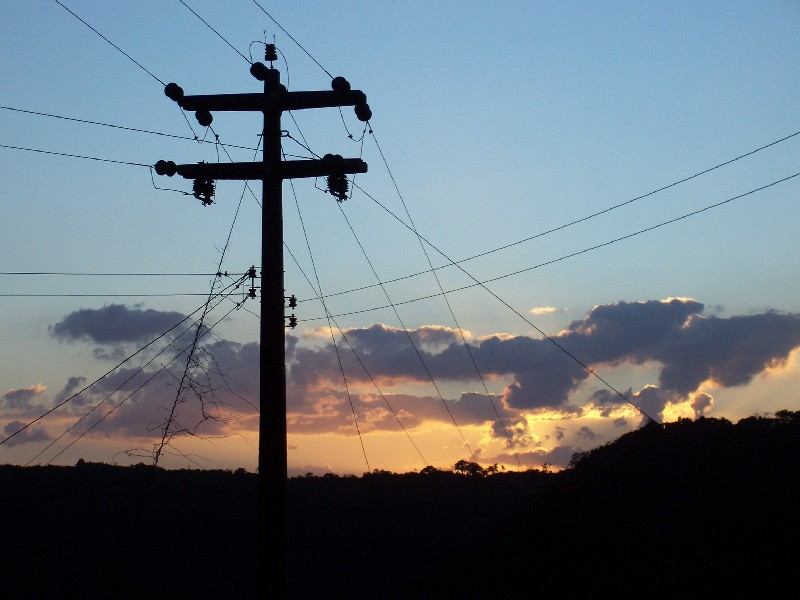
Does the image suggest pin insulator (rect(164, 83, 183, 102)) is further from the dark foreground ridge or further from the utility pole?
the dark foreground ridge

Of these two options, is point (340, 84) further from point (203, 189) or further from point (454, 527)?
point (454, 527)

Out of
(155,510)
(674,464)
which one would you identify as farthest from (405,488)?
(674,464)

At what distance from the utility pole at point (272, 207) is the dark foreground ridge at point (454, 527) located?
4.76 m

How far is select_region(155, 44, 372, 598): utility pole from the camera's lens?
1332 centimetres

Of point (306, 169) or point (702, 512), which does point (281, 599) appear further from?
point (702, 512)

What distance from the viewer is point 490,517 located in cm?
6456

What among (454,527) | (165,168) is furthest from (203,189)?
(454,527)

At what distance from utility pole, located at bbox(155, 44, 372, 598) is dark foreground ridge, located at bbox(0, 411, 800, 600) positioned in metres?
4.76

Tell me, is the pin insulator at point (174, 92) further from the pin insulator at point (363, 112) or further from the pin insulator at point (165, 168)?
the pin insulator at point (363, 112)

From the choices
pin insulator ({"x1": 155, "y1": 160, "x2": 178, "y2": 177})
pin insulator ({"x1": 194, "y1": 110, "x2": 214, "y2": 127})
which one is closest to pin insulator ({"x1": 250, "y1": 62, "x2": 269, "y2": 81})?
pin insulator ({"x1": 194, "y1": 110, "x2": 214, "y2": 127})

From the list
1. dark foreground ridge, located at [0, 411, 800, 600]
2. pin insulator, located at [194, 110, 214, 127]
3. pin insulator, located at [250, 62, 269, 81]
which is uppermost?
pin insulator, located at [250, 62, 269, 81]

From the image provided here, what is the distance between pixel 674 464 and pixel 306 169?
87.8 feet

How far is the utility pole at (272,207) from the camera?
13.3 m

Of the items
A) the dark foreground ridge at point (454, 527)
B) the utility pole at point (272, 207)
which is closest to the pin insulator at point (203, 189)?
the utility pole at point (272, 207)
